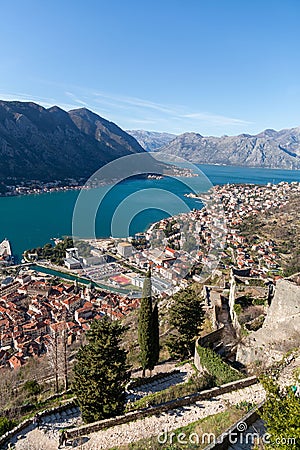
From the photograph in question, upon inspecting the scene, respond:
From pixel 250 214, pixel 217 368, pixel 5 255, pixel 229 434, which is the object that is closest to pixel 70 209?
pixel 5 255

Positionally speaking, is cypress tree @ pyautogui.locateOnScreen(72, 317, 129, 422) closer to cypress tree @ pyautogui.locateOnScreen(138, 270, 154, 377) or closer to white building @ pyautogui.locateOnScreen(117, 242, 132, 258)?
cypress tree @ pyautogui.locateOnScreen(138, 270, 154, 377)

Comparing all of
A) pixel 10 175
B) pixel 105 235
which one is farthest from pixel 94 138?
pixel 105 235

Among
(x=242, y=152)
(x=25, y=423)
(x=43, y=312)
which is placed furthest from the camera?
(x=242, y=152)

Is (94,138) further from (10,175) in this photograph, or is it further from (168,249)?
(168,249)

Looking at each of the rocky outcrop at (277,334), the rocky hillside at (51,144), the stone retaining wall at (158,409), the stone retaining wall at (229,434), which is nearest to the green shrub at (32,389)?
the stone retaining wall at (158,409)

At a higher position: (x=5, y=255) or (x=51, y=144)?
(x=51, y=144)

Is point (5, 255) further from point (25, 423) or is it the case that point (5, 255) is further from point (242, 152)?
point (242, 152)
